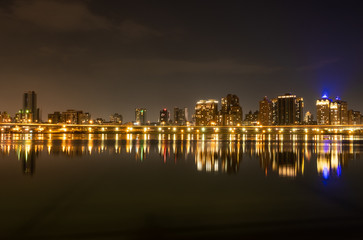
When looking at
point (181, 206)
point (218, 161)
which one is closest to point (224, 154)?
point (218, 161)

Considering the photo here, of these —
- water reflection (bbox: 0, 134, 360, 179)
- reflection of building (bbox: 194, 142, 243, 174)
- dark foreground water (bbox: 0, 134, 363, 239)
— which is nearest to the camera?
dark foreground water (bbox: 0, 134, 363, 239)

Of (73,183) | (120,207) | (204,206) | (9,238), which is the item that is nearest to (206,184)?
(204,206)

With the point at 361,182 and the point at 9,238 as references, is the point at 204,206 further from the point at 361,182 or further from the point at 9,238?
the point at 361,182

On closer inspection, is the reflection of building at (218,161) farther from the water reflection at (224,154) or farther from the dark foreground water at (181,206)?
the dark foreground water at (181,206)

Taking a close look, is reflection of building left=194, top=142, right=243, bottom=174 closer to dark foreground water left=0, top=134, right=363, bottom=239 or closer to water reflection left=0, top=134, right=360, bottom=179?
water reflection left=0, top=134, right=360, bottom=179

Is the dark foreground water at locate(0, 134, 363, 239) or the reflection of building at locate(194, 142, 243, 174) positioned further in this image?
the reflection of building at locate(194, 142, 243, 174)

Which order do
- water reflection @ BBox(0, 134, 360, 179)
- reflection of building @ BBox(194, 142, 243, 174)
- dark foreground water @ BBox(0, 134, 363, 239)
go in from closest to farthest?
dark foreground water @ BBox(0, 134, 363, 239) → reflection of building @ BBox(194, 142, 243, 174) → water reflection @ BBox(0, 134, 360, 179)

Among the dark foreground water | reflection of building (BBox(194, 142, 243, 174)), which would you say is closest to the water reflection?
reflection of building (BBox(194, 142, 243, 174))

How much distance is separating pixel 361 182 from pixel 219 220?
10.6m

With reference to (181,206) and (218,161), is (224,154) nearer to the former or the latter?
(218,161)

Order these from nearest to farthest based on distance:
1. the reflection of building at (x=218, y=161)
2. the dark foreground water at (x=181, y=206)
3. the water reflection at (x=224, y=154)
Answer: the dark foreground water at (x=181, y=206), the reflection of building at (x=218, y=161), the water reflection at (x=224, y=154)

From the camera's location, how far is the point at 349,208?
10.4 meters

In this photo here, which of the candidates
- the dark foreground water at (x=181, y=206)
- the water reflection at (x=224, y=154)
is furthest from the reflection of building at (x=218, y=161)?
the dark foreground water at (x=181, y=206)

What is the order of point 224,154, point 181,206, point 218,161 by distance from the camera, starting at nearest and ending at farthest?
point 181,206
point 218,161
point 224,154
